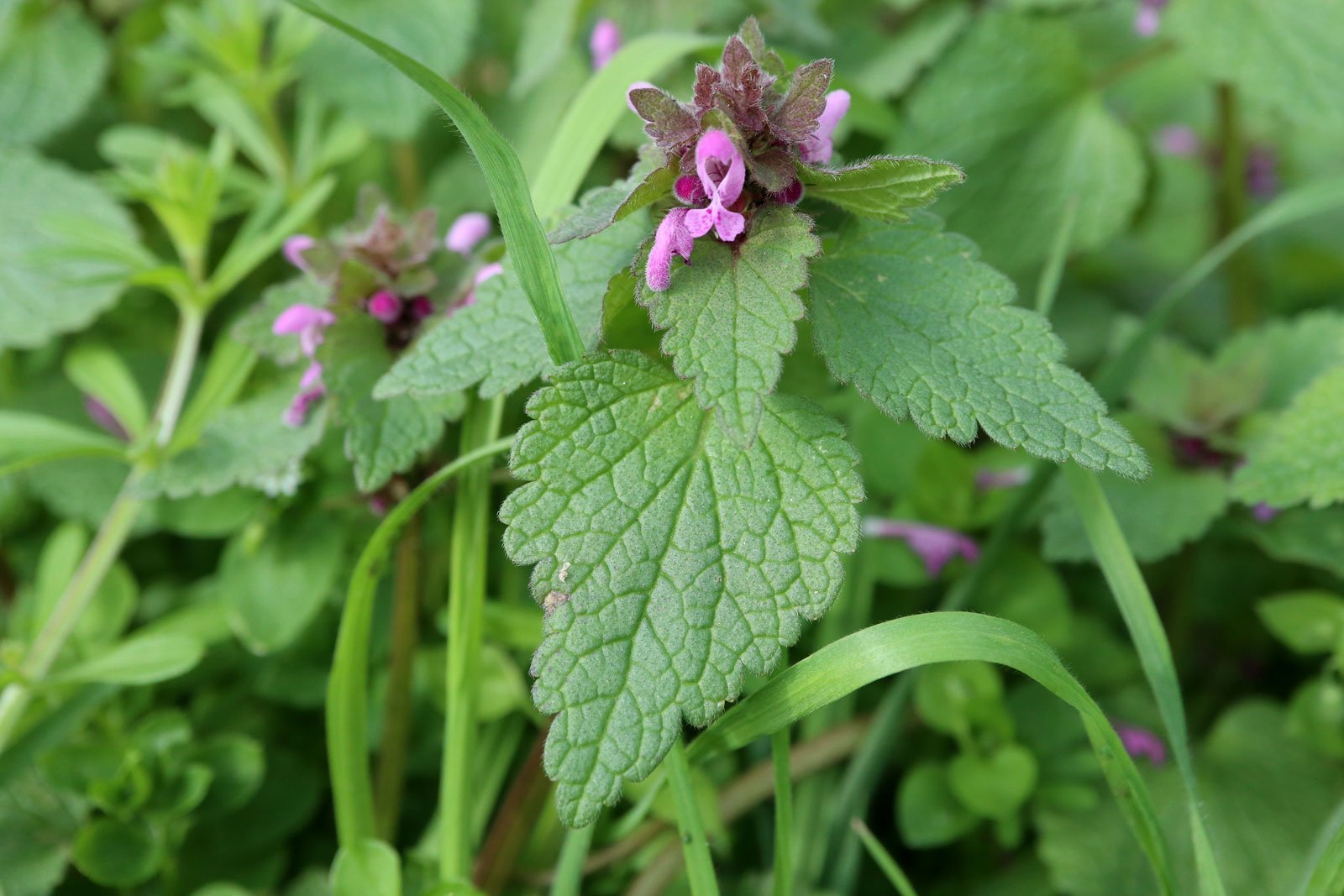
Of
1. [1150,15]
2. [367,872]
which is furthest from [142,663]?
[1150,15]

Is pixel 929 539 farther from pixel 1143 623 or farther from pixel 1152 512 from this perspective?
pixel 1143 623

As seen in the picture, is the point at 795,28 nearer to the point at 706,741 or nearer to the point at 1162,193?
the point at 1162,193

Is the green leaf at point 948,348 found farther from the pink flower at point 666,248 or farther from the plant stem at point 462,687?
the plant stem at point 462,687

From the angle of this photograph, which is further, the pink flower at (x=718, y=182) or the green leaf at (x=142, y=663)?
the green leaf at (x=142, y=663)

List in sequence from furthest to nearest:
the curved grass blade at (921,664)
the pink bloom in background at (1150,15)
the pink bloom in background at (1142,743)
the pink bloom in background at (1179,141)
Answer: the pink bloom in background at (1179,141), the pink bloom in background at (1150,15), the pink bloom in background at (1142,743), the curved grass blade at (921,664)

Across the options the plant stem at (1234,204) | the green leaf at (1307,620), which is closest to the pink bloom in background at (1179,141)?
the plant stem at (1234,204)

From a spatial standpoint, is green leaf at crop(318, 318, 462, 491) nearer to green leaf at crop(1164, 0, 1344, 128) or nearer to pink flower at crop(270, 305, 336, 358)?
pink flower at crop(270, 305, 336, 358)

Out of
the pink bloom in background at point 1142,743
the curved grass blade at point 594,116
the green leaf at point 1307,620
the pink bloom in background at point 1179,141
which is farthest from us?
the pink bloom in background at point 1179,141
